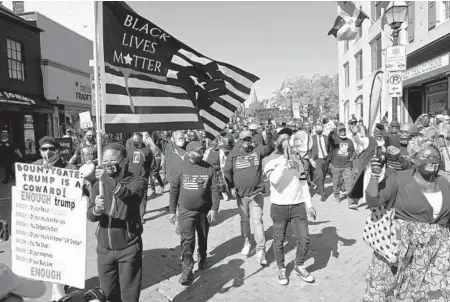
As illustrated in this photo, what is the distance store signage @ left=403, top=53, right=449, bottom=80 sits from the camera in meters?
15.2

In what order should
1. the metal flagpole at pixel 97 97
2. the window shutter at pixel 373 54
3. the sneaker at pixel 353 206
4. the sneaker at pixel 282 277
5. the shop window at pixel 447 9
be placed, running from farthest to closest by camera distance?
the window shutter at pixel 373 54
the shop window at pixel 447 9
the sneaker at pixel 353 206
the sneaker at pixel 282 277
the metal flagpole at pixel 97 97

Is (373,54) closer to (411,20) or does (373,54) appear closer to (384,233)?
(411,20)

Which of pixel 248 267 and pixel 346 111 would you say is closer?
pixel 248 267

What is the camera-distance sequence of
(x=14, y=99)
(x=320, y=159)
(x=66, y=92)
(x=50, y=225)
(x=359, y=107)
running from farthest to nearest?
(x=359, y=107)
(x=66, y=92)
(x=14, y=99)
(x=320, y=159)
(x=50, y=225)

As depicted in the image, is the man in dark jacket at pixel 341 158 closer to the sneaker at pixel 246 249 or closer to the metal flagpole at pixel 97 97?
the sneaker at pixel 246 249

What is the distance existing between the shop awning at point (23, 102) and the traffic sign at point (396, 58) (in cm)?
1646

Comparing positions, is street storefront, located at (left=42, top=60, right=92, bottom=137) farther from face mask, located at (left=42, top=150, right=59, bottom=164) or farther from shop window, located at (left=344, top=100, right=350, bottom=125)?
shop window, located at (left=344, top=100, right=350, bottom=125)

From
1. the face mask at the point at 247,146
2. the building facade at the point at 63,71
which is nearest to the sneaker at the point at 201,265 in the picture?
the face mask at the point at 247,146

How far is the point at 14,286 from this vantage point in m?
1.60

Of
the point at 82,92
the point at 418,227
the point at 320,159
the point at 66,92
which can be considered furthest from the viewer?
the point at 82,92

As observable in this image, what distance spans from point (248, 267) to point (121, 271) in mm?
2447

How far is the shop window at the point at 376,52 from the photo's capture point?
924 inches

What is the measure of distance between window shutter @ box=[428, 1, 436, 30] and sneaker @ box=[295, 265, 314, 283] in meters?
14.9

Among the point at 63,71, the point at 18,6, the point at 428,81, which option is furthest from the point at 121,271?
the point at 18,6
